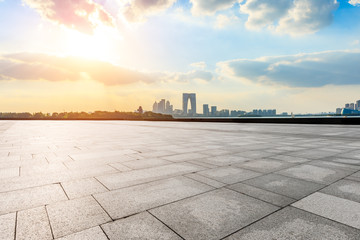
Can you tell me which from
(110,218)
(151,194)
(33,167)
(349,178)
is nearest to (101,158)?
(33,167)

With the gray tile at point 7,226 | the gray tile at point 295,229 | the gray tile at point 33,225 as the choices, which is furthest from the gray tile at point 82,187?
the gray tile at point 295,229

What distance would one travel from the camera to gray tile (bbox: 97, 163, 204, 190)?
4.52 m

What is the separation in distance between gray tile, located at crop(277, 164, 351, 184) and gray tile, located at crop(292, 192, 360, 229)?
1.04m

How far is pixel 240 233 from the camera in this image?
260cm

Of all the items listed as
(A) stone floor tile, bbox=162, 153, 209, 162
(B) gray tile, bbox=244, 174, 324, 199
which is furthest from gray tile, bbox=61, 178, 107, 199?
(B) gray tile, bbox=244, 174, 324, 199

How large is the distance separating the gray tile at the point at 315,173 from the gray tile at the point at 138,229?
3.69 meters

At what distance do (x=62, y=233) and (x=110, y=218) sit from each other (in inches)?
23.8

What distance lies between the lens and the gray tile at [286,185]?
3.95 metres

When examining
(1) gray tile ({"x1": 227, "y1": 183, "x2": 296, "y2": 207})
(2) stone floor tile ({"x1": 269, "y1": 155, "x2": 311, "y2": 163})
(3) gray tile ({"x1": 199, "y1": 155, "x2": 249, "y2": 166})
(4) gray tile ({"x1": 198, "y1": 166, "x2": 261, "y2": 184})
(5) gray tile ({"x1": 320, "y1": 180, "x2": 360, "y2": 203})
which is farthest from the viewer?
(2) stone floor tile ({"x1": 269, "y1": 155, "x2": 311, "y2": 163})

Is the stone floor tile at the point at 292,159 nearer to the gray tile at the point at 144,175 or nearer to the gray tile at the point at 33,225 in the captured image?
the gray tile at the point at 144,175

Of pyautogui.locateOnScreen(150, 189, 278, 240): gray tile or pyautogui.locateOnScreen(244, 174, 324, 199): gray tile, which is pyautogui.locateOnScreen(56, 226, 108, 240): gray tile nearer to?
pyautogui.locateOnScreen(150, 189, 278, 240): gray tile

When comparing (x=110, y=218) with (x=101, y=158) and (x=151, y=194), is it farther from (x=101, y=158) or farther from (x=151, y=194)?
(x=101, y=158)

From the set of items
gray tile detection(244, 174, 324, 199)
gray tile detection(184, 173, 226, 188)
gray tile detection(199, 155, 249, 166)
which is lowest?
gray tile detection(244, 174, 324, 199)

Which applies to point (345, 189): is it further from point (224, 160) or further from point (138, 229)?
point (138, 229)
